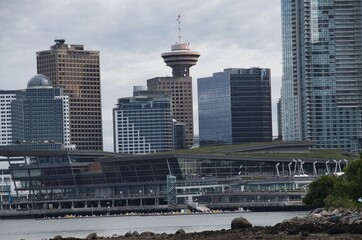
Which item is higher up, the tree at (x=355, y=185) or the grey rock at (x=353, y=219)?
the tree at (x=355, y=185)

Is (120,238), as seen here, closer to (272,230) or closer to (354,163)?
(272,230)

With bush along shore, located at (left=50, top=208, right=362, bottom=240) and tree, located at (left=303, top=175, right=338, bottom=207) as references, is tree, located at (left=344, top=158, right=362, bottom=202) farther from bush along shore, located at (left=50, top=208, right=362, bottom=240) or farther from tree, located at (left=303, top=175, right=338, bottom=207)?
tree, located at (left=303, top=175, right=338, bottom=207)

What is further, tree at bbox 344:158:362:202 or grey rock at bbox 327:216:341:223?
tree at bbox 344:158:362:202

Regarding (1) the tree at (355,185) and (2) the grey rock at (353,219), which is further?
(1) the tree at (355,185)

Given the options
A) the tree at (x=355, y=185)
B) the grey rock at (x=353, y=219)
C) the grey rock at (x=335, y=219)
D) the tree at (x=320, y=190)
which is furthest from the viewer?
the tree at (x=320, y=190)

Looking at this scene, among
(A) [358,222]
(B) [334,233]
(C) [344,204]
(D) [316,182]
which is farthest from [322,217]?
(D) [316,182]

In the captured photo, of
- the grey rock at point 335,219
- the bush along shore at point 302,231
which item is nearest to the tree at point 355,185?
the bush along shore at point 302,231

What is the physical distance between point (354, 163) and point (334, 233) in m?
57.0

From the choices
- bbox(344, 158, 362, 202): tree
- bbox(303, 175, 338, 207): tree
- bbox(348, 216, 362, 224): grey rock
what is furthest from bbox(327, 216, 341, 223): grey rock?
bbox(303, 175, 338, 207): tree

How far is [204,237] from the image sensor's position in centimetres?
12181

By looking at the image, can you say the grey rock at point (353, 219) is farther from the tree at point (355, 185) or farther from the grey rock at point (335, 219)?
the tree at point (355, 185)

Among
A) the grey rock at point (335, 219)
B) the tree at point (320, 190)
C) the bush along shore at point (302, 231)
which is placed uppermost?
the tree at point (320, 190)

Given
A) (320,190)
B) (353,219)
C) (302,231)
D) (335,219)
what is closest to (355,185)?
(335,219)

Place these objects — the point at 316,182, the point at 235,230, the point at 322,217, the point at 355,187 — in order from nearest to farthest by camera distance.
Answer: the point at 235,230
the point at 322,217
the point at 355,187
the point at 316,182
